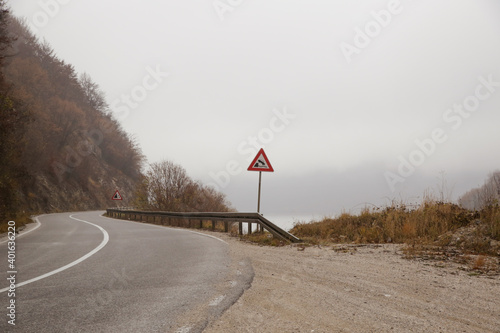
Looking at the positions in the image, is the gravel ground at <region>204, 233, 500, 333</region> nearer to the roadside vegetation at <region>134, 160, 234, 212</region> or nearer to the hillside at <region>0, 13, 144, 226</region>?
the roadside vegetation at <region>134, 160, 234, 212</region>

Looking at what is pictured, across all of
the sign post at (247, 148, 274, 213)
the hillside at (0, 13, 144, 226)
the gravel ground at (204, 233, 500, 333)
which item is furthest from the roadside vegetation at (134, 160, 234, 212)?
the gravel ground at (204, 233, 500, 333)

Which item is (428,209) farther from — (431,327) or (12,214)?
(12,214)

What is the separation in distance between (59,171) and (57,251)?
1826 inches

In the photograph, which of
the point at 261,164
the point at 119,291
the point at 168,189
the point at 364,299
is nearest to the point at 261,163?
the point at 261,164

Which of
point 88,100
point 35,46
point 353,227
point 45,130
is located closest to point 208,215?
point 353,227

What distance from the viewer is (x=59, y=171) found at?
50250mm

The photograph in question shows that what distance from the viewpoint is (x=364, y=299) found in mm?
4402

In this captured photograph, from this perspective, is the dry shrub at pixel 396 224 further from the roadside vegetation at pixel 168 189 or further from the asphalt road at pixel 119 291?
the roadside vegetation at pixel 168 189

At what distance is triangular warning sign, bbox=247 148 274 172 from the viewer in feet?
43.5

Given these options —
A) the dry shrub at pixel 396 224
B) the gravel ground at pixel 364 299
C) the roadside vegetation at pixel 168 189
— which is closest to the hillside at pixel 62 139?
the roadside vegetation at pixel 168 189

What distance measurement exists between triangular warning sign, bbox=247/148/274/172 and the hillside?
747 inches

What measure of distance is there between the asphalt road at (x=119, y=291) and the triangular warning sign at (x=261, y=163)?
17.0ft

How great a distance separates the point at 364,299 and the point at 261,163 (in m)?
9.20

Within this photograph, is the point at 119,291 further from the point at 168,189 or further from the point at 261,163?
the point at 168,189
